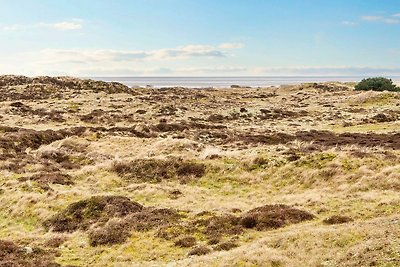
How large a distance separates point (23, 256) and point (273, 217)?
10002 mm

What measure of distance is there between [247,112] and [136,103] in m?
21.1

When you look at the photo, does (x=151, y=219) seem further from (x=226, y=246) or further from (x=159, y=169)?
(x=159, y=169)

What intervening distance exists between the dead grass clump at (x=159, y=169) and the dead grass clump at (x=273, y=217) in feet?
31.7

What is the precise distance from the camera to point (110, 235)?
17.8 meters

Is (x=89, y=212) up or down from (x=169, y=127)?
down

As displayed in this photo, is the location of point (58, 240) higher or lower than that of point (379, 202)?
lower

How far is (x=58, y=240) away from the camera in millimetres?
18172

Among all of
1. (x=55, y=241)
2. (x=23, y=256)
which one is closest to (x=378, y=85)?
(x=55, y=241)

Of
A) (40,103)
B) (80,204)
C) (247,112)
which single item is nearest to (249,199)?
(80,204)

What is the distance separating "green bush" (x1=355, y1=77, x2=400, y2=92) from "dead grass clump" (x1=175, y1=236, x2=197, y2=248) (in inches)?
4376

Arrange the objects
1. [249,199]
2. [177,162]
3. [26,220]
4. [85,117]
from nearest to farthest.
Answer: [26,220]
[249,199]
[177,162]
[85,117]

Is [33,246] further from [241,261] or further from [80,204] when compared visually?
[241,261]

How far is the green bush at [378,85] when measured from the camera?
115325mm

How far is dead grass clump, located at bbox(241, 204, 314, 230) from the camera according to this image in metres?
17.6
